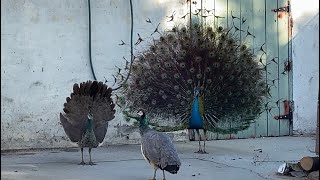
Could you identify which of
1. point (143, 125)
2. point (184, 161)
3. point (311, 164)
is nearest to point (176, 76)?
point (184, 161)

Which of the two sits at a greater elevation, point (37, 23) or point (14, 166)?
point (37, 23)

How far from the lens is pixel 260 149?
784 cm

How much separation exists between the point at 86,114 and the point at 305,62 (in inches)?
167

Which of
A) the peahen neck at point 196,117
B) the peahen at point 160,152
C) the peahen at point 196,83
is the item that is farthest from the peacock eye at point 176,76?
the peahen at point 160,152

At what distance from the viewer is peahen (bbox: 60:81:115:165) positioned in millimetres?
6562

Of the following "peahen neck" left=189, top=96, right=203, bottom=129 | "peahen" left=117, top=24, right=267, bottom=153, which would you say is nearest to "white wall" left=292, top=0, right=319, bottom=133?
"peahen" left=117, top=24, right=267, bottom=153

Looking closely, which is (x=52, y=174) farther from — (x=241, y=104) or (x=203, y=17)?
(x=203, y=17)

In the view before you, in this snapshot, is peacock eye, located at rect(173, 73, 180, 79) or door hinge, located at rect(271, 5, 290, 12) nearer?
peacock eye, located at rect(173, 73, 180, 79)

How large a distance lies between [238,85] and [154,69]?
4.14 feet

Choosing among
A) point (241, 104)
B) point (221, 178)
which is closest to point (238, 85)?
point (241, 104)

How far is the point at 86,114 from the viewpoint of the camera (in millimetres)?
6695

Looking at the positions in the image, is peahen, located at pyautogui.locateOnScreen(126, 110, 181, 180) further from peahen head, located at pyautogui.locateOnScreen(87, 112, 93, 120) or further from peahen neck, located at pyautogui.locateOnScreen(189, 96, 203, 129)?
peahen neck, located at pyautogui.locateOnScreen(189, 96, 203, 129)

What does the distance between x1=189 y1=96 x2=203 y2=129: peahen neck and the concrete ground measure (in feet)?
1.37

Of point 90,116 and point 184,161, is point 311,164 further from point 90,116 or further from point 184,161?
point 90,116
